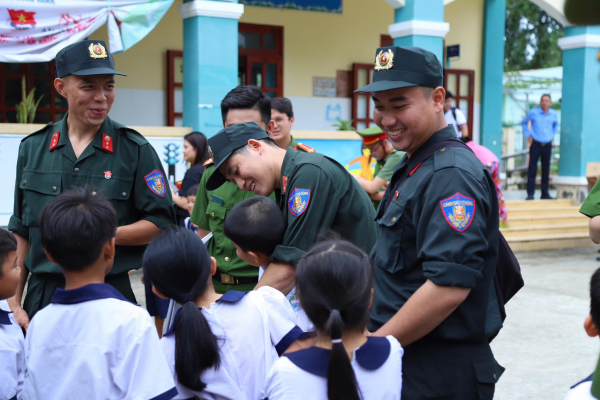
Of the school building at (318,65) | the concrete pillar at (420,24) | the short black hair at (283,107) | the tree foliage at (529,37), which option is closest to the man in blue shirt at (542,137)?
the school building at (318,65)

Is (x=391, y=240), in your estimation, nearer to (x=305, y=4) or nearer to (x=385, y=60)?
(x=385, y=60)

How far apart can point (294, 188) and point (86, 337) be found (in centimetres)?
86

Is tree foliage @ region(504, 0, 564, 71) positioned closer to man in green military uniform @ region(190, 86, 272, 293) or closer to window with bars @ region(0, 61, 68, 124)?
window with bars @ region(0, 61, 68, 124)

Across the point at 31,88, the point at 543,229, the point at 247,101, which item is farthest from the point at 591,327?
the point at 31,88

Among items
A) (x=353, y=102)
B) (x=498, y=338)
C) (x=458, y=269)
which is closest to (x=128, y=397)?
(x=458, y=269)

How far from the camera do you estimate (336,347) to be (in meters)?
1.55

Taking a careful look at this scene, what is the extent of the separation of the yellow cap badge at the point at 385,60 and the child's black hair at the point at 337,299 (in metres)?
0.63

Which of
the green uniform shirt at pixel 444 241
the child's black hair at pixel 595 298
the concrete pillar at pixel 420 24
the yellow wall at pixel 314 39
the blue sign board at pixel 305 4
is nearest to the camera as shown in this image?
the child's black hair at pixel 595 298

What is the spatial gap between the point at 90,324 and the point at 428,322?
0.93 m

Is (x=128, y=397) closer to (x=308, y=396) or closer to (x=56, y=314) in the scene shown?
(x=56, y=314)

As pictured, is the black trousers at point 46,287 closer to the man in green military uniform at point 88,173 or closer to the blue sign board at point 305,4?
the man in green military uniform at point 88,173

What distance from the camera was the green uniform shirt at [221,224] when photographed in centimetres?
289

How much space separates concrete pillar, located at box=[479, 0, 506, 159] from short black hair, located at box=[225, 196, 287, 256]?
10433 millimetres

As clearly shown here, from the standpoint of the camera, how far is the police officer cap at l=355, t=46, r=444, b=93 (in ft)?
6.17
